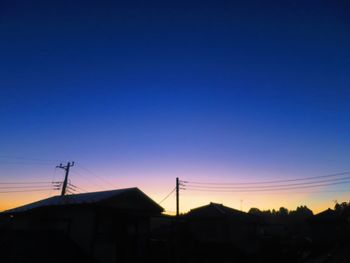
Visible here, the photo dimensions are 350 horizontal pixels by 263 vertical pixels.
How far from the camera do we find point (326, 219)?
42000 mm

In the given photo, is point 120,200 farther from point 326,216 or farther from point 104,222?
point 326,216

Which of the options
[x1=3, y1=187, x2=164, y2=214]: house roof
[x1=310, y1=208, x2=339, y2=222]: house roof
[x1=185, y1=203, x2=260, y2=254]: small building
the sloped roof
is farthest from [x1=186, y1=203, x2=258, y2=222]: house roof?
the sloped roof

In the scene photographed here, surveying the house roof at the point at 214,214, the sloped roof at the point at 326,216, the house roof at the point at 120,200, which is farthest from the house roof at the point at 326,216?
the house roof at the point at 120,200

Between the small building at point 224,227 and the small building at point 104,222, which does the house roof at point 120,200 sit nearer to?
the small building at point 104,222

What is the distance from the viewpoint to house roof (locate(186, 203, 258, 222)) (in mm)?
30755

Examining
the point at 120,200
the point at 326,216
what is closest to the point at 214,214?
the point at 120,200

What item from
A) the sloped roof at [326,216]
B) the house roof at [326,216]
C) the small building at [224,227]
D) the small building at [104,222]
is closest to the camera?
the small building at [104,222]

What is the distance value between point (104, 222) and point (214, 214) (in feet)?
57.9

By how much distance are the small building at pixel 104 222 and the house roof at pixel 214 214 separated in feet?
42.1

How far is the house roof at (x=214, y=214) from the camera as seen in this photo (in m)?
30.8

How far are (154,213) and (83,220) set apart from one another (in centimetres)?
538

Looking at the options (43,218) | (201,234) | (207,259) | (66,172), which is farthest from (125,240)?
(66,172)

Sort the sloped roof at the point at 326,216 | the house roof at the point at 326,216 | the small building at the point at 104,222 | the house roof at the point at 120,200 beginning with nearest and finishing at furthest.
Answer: the small building at the point at 104,222 → the house roof at the point at 120,200 → the house roof at the point at 326,216 → the sloped roof at the point at 326,216

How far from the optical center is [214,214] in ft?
103
